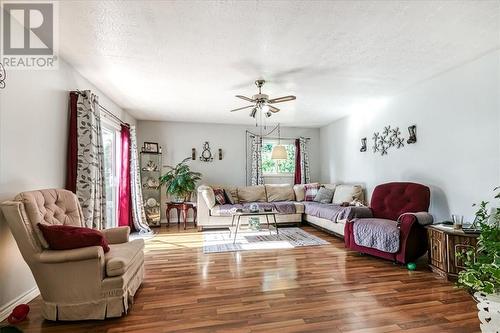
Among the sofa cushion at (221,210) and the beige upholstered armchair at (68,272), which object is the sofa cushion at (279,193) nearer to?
the sofa cushion at (221,210)

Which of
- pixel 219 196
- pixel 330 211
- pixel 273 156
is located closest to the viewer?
pixel 330 211

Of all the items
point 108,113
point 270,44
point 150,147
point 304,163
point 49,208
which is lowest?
point 49,208

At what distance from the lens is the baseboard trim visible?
6.68 feet

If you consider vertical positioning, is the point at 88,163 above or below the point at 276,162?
below

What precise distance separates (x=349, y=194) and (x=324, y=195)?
2.26 feet

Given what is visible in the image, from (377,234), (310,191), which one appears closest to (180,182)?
(310,191)

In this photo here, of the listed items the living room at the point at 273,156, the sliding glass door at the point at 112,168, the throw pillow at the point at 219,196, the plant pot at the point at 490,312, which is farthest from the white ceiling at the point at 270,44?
the throw pillow at the point at 219,196

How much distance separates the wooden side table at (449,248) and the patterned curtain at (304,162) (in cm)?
401

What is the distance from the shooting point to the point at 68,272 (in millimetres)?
2002

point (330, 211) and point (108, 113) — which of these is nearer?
point (108, 113)

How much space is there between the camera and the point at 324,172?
271 inches

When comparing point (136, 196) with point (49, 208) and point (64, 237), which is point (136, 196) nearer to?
point (49, 208)

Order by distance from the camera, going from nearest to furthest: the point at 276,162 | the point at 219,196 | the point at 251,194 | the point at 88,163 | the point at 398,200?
1. the point at 88,163
2. the point at 398,200
3. the point at 219,196
4. the point at 251,194
5. the point at 276,162

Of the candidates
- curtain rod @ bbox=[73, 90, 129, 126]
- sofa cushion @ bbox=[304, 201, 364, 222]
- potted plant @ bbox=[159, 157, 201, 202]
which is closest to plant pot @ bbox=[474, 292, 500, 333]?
sofa cushion @ bbox=[304, 201, 364, 222]
